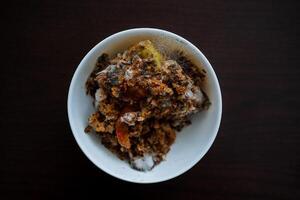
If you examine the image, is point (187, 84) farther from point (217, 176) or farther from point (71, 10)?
point (71, 10)

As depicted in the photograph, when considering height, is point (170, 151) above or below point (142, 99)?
below

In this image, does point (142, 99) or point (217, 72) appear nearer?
point (142, 99)

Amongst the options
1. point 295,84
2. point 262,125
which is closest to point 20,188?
point 262,125

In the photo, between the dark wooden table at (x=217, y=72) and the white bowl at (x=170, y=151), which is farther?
the dark wooden table at (x=217, y=72)
